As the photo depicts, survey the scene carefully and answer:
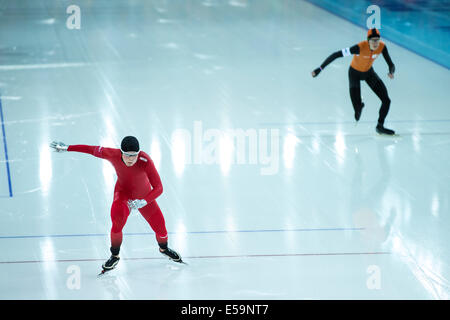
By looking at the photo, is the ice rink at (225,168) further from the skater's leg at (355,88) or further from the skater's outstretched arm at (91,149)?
the skater's outstretched arm at (91,149)

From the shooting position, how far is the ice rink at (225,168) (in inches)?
244

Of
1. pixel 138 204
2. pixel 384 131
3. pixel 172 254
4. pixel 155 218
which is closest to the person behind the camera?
pixel 138 204

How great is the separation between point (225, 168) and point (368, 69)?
256 cm

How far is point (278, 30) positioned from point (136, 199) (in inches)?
448

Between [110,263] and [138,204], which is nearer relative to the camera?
[138,204]

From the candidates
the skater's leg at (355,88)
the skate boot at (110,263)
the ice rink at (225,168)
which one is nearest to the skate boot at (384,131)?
the ice rink at (225,168)

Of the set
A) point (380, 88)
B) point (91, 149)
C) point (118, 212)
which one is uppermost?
point (91, 149)

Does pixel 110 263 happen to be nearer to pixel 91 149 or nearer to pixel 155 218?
pixel 155 218

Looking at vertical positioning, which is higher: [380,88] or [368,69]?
[368,69]

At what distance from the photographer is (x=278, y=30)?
16562 mm

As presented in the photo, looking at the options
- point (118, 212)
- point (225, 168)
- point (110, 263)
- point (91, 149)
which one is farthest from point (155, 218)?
point (225, 168)

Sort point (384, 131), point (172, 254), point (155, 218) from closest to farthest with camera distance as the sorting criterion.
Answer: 1. point (155, 218)
2. point (172, 254)
3. point (384, 131)

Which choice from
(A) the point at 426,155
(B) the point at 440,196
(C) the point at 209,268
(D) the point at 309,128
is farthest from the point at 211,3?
(C) the point at 209,268

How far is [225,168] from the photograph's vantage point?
28.9 ft
